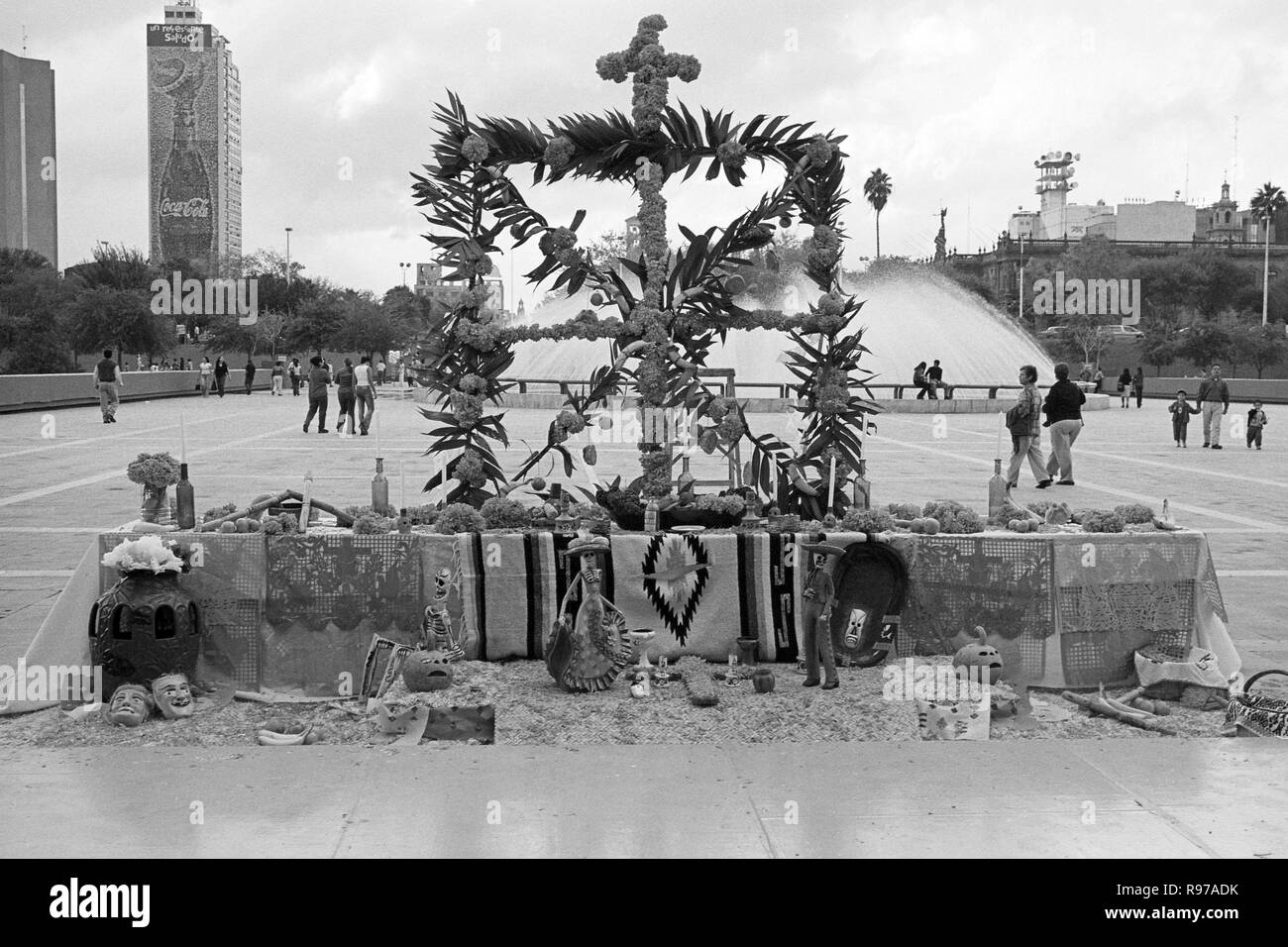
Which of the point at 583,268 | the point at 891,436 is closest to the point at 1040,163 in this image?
the point at 891,436

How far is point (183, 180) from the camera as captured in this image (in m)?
153

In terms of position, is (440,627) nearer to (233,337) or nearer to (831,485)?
(831,485)

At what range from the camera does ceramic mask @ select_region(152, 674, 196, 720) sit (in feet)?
21.0

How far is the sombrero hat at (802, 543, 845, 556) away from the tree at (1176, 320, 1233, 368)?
72.4 meters

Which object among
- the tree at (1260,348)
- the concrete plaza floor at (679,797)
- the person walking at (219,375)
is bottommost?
the concrete plaza floor at (679,797)

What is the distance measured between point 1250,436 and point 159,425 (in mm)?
23022

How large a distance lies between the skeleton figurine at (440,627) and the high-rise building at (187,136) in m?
153

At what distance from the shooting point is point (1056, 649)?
712 cm

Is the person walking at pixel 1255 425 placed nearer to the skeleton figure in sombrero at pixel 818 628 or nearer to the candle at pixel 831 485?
the candle at pixel 831 485

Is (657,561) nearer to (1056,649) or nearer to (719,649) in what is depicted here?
(719,649)

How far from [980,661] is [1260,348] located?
73084mm

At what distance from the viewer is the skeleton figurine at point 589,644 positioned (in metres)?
6.70

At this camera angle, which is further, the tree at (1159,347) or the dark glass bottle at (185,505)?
the tree at (1159,347)

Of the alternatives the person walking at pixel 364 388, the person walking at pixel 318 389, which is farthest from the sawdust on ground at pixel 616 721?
the person walking at pixel 318 389
